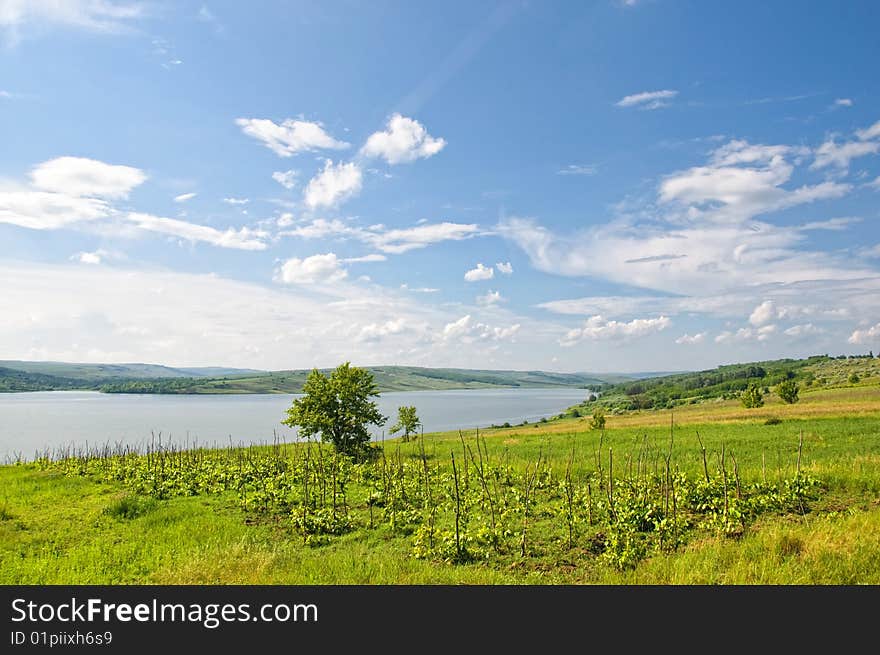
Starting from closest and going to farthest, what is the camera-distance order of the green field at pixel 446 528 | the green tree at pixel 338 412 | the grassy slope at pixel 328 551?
the grassy slope at pixel 328 551 < the green field at pixel 446 528 < the green tree at pixel 338 412

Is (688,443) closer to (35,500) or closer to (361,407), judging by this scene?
(361,407)

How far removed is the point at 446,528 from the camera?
40.2 feet

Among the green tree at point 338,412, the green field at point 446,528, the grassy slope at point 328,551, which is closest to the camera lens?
the grassy slope at point 328,551

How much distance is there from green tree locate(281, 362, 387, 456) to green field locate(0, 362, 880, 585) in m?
5.58

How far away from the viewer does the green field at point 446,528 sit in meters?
8.48

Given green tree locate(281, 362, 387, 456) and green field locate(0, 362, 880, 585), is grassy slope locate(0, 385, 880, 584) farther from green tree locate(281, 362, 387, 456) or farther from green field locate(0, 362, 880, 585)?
green tree locate(281, 362, 387, 456)

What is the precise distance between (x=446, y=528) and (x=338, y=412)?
16.6 metres

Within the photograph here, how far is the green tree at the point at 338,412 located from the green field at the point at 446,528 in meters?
5.58

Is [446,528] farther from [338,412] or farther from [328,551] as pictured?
[338,412]

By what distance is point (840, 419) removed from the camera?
36.7 metres

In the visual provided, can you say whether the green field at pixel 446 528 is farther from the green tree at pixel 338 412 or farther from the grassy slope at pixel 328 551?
the green tree at pixel 338 412

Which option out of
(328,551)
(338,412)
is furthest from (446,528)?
(338,412)

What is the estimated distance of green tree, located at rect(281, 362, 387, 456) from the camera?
27.4 meters

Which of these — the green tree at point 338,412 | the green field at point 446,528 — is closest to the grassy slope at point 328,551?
the green field at point 446,528
